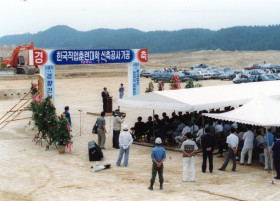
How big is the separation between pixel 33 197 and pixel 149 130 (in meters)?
7.41

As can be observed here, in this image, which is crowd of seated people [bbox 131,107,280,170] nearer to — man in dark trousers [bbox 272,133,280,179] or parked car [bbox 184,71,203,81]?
man in dark trousers [bbox 272,133,280,179]

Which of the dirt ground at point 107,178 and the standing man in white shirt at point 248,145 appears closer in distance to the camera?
the dirt ground at point 107,178

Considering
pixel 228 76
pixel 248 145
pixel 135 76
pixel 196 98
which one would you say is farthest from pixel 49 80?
pixel 228 76

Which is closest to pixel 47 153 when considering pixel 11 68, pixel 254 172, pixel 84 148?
pixel 84 148

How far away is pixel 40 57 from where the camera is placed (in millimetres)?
21422

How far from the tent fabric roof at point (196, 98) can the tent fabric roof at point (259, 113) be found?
1.41 m

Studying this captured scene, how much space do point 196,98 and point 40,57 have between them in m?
9.53

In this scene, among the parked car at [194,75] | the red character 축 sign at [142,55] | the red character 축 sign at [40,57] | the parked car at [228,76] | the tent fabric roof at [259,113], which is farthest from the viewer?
the parked car at [228,76]

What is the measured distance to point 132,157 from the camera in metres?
14.5

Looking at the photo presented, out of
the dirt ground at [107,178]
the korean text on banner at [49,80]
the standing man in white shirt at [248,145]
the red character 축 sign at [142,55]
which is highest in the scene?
the red character 축 sign at [142,55]

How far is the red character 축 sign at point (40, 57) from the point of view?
21111 mm

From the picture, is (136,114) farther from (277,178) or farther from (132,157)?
(277,178)

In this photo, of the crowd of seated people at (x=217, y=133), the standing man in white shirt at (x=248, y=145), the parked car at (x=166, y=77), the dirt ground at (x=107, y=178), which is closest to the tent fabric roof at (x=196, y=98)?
the crowd of seated people at (x=217, y=133)

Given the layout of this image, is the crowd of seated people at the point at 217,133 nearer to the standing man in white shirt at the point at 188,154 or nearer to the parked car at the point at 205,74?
the standing man in white shirt at the point at 188,154
